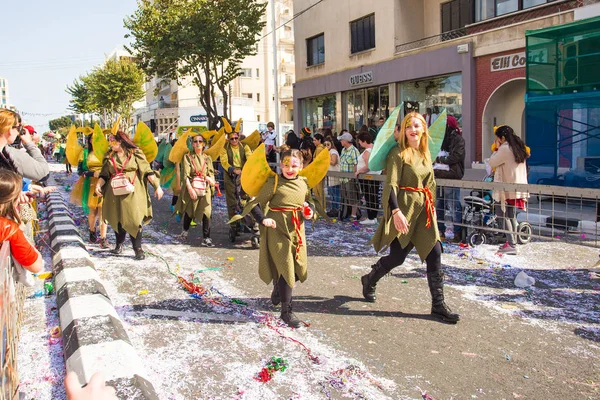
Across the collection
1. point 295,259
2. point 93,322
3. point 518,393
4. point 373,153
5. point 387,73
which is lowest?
point 518,393

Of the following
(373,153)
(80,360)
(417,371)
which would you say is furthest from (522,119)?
(80,360)

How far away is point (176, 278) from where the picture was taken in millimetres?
6723

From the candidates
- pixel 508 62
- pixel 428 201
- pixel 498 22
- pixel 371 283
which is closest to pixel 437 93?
pixel 498 22

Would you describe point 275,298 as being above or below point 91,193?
below

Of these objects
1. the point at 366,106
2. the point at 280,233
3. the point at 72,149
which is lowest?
the point at 280,233

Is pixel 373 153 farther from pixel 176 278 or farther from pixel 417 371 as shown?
pixel 176 278

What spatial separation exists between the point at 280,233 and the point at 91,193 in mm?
5216

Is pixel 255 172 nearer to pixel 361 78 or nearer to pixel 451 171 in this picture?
pixel 451 171

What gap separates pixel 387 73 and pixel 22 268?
20.4 m

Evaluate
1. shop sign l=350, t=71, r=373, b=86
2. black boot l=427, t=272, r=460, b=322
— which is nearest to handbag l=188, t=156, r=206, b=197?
black boot l=427, t=272, r=460, b=322

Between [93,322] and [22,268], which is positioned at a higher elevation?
[22,268]

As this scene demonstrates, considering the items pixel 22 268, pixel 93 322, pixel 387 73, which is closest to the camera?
pixel 22 268

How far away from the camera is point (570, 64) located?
1034 cm

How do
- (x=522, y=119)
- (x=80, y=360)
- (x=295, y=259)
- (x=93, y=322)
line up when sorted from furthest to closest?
(x=522, y=119) → (x=295, y=259) → (x=93, y=322) → (x=80, y=360)
